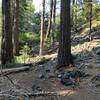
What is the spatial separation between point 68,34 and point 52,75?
243 centimetres

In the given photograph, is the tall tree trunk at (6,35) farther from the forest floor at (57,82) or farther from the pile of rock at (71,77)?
the pile of rock at (71,77)

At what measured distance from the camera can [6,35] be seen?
17.0m

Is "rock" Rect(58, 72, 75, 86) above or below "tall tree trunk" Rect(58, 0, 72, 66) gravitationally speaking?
below

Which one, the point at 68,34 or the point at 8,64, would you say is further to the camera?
the point at 8,64

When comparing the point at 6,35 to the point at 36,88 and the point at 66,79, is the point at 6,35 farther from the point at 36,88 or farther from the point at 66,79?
the point at 36,88

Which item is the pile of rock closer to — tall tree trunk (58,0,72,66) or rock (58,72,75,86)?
rock (58,72,75,86)

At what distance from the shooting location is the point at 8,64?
16219mm

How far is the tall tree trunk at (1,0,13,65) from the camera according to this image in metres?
16.8

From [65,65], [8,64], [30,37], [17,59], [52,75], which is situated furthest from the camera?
[30,37]

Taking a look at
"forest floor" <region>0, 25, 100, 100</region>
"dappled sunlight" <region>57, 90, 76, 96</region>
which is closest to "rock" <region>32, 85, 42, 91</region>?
"forest floor" <region>0, 25, 100, 100</region>

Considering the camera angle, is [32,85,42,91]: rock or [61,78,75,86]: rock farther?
[61,78,75,86]: rock

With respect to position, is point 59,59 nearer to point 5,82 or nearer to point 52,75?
point 52,75

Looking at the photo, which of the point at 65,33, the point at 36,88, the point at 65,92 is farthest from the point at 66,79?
the point at 65,33

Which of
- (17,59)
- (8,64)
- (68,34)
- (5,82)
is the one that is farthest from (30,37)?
(5,82)
